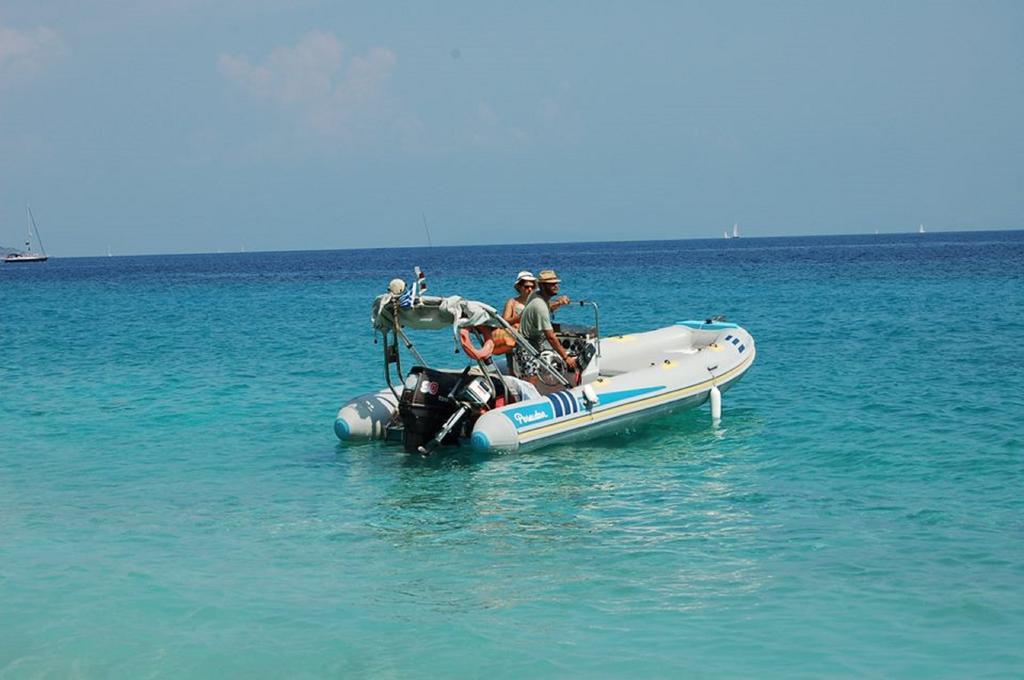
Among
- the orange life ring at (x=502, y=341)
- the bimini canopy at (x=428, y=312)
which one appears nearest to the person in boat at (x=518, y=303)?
the orange life ring at (x=502, y=341)

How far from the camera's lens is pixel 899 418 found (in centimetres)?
1286

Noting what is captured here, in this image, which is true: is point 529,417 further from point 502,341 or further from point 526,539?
point 526,539

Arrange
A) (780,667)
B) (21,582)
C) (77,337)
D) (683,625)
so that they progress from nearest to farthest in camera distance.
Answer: (780,667)
(683,625)
(21,582)
(77,337)

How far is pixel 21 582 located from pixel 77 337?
837 inches

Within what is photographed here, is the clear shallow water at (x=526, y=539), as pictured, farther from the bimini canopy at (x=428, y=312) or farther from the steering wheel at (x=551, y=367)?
the bimini canopy at (x=428, y=312)

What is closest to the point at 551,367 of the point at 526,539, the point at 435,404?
the point at 435,404

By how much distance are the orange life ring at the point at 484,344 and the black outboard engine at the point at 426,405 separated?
29 cm

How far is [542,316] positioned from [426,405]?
62.6 inches

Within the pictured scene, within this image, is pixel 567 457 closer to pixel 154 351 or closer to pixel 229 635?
pixel 229 635

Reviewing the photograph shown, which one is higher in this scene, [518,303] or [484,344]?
[518,303]

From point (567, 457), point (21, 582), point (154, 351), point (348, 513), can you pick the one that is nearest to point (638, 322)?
point (154, 351)

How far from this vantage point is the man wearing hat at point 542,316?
38.0 ft

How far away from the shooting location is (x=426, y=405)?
1095 centimetres

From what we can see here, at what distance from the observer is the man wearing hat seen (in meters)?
11.6
